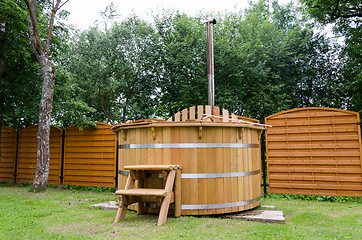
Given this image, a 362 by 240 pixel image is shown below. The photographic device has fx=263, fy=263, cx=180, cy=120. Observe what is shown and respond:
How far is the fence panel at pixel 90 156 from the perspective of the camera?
25.4 ft

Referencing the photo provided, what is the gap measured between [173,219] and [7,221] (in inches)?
98.8

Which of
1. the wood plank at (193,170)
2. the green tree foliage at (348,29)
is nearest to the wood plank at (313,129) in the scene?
the wood plank at (193,170)

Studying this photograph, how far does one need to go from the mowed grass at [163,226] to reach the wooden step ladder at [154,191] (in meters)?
0.17

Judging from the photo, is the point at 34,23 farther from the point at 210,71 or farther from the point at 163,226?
the point at 163,226

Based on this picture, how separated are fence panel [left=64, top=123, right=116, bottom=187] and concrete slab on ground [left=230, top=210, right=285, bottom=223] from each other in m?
4.48

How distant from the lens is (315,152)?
246 inches

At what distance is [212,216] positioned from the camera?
13.9 feet

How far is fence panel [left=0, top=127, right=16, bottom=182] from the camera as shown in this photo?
9445 millimetres

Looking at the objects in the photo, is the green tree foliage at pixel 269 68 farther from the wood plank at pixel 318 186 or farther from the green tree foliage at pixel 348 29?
the wood plank at pixel 318 186

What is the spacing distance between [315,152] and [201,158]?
3.55m

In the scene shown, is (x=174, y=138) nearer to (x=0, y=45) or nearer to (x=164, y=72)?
(x=0, y=45)

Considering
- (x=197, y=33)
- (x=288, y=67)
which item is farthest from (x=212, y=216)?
(x=288, y=67)

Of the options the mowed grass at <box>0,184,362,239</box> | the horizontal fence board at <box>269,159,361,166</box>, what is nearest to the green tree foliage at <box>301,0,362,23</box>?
the horizontal fence board at <box>269,159,361,166</box>

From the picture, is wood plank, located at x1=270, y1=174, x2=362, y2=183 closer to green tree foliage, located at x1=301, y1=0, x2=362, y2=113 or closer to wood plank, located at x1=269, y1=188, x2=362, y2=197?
wood plank, located at x1=269, y1=188, x2=362, y2=197
